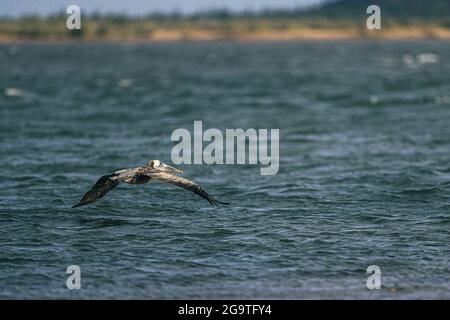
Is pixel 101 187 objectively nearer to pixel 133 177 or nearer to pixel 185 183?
pixel 133 177

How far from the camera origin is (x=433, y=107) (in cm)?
4988

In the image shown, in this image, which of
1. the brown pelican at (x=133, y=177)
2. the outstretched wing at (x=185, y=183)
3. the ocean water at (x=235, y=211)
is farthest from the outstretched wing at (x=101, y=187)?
the ocean water at (x=235, y=211)

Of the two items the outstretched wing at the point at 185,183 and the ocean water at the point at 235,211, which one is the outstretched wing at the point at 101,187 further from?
the ocean water at the point at 235,211

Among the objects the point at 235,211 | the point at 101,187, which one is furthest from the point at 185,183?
the point at 235,211

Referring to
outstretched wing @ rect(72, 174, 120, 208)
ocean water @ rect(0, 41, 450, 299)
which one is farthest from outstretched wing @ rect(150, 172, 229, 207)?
ocean water @ rect(0, 41, 450, 299)

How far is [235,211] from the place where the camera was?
24.1 m

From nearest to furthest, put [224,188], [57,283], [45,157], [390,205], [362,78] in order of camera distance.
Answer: [57,283] → [390,205] → [224,188] → [45,157] → [362,78]

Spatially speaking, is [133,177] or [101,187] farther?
[101,187]

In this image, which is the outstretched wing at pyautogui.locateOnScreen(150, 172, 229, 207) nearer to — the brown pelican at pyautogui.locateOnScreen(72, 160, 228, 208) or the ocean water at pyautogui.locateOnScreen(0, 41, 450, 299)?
the brown pelican at pyautogui.locateOnScreen(72, 160, 228, 208)

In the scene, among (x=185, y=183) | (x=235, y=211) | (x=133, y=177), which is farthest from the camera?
(x=235, y=211)

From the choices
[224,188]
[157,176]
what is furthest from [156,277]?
[224,188]

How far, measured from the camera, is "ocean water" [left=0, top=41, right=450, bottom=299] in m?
18.7

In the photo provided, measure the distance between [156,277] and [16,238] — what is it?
4.35 m
